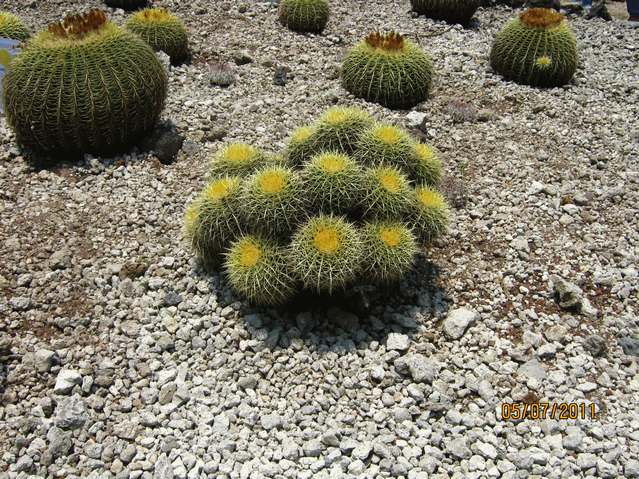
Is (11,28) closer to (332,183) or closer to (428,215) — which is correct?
(332,183)

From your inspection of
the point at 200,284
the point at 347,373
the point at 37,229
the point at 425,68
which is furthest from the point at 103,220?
the point at 425,68

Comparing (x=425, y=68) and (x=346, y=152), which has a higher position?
(x=346, y=152)

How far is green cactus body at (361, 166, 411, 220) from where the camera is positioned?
12.8 feet

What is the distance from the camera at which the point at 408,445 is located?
3.41 m

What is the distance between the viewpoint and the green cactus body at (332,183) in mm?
3834

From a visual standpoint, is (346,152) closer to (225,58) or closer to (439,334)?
(439,334)

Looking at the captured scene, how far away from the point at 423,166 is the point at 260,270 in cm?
142

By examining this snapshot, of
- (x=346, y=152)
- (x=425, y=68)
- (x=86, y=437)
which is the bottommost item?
(x=86, y=437)

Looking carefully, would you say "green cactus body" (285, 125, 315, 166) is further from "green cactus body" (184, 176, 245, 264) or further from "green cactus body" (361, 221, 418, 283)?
"green cactus body" (361, 221, 418, 283)

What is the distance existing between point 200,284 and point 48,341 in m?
1.03

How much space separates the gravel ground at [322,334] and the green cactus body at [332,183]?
0.68m

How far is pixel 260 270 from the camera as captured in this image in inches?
149

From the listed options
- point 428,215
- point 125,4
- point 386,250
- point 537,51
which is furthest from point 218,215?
point 125,4
